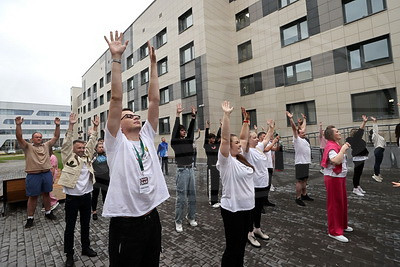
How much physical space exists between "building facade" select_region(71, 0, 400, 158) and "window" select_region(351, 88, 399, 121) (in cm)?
4

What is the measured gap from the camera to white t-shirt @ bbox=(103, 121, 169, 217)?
5.00 feet

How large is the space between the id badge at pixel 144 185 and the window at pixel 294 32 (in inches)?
514

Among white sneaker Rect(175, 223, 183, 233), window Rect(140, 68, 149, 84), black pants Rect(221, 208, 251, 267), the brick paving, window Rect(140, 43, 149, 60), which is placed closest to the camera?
black pants Rect(221, 208, 251, 267)

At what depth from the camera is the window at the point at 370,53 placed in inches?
369

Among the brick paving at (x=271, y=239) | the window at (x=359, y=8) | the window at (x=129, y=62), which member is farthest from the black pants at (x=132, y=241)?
the window at (x=129, y=62)

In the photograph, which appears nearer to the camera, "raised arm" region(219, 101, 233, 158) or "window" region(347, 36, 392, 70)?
"raised arm" region(219, 101, 233, 158)

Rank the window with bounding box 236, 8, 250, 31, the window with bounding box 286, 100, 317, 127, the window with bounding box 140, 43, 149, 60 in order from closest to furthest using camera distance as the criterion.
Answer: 1. the window with bounding box 236, 8, 250, 31
2. the window with bounding box 286, 100, 317, 127
3. the window with bounding box 140, 43, 149, 60

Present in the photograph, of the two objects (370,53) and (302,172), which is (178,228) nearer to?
(302,172)

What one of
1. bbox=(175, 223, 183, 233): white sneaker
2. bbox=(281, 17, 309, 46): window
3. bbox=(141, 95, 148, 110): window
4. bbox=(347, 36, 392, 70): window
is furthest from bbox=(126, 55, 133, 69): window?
bbox=(175, 223, 183, 233): white sneaker

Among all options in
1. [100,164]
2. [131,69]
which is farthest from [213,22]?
[131,69]

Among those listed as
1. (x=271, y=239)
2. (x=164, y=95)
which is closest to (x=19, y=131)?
(x=271, y=239)

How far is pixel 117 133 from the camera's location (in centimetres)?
155

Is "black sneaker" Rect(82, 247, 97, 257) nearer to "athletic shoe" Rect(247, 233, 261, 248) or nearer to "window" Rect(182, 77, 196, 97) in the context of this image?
"athletic shoe" Rect(247, 233, 261, 248)

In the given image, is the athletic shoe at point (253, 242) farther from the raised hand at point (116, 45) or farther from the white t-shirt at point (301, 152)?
the raised hand at point (116, 45)
